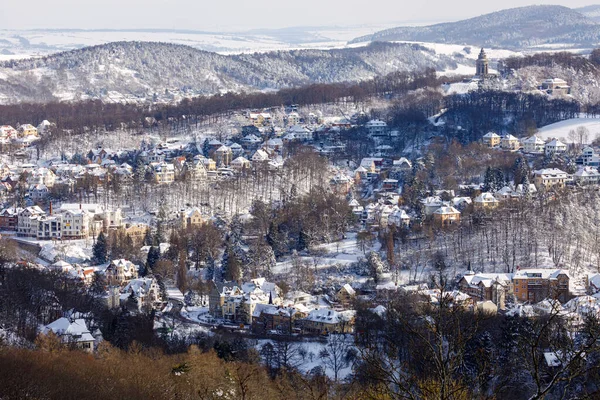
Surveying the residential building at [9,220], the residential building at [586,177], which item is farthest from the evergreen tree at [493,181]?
the residential building at [9,220]

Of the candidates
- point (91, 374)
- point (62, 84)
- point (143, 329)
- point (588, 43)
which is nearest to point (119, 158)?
point (143, 329)

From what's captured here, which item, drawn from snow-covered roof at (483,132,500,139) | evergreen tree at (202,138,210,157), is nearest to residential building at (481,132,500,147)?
snow-covered roof at (483,132,500,139)

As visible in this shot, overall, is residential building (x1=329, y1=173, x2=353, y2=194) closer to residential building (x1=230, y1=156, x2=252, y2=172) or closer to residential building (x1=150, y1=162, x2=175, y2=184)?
residential building (x1=230, y1=156, x2=252, y2=172)

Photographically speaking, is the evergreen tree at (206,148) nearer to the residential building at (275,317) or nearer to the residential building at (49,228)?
the residential building at (49,228)

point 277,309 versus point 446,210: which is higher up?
point 446,210

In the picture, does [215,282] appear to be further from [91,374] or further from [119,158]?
[119,158]

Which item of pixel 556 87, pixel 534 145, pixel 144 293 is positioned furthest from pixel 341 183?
pixel 556 87

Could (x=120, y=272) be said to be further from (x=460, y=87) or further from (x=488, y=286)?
(x=460, y=87)
